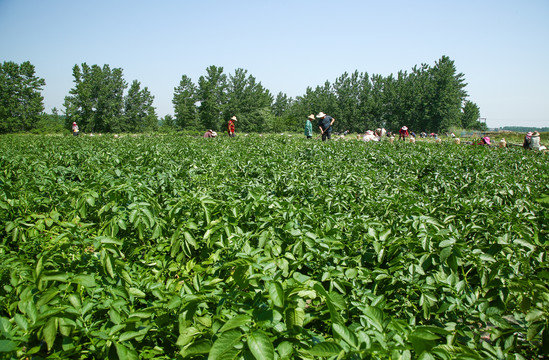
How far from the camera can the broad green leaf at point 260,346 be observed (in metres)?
1.08

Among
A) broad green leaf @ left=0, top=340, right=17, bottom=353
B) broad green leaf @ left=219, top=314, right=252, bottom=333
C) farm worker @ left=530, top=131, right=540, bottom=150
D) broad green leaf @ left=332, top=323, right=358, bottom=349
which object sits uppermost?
farm worker @ left=530, top=131, right=540, bottom=150

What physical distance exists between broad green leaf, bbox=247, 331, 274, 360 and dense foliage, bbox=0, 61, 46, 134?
69980 millimetres

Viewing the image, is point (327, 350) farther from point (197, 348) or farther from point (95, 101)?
point (95, 101)

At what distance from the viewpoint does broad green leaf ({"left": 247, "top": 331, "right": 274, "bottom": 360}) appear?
1084 millimetres

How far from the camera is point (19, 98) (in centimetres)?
5662

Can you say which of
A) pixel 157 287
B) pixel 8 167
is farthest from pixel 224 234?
pixel 8 167

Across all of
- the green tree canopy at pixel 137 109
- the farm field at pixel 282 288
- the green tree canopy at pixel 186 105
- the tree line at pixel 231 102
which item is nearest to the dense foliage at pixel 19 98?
the tree line at pixel 231 102

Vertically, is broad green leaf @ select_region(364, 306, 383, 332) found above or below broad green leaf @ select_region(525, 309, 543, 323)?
above

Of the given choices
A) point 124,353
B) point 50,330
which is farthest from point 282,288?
point 50,330

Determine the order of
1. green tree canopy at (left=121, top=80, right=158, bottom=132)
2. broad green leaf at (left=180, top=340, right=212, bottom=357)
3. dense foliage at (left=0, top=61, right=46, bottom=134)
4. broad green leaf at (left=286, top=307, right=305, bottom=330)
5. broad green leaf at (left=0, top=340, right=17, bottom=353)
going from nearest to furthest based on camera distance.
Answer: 1. broad green leaf at (left=0, top=340, right=17, bottom=353)
2. broad green leaf at (left=180, top=340, right=212, bottom=357)
3. broad green leaf at (left=286, top=307, right=305, bottom=330)
4. dense foliage at (left=0, top=61, right=46, bottom=134)
5. green tree canopy at (left=121, top=80, right=158, bottom=132)

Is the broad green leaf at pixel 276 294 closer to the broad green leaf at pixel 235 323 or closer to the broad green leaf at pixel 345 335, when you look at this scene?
the broad green leaf at pixel 235 323

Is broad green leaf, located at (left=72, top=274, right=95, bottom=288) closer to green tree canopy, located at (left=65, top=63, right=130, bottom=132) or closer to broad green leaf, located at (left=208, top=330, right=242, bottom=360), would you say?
broad green leaf, located at (left=208, top=330, right=242, bottom=360)

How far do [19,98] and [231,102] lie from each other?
3990 centimetres

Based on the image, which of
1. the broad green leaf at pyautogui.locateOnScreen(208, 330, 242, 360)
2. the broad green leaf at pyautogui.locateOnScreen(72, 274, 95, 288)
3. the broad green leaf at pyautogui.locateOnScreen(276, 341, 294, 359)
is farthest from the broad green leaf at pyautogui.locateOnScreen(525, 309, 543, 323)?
the broad green leaf at pyautogui.locateOnScreen(72, 274, 95, 288)
